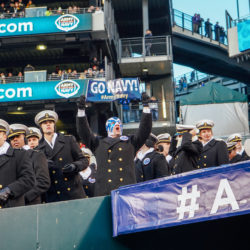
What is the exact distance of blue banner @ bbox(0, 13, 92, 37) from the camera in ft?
74.0

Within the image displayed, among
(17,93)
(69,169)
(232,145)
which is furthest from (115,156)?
(17,93)

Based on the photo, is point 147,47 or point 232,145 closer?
point 232,145

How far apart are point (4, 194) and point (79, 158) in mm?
1695

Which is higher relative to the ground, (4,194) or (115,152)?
(115,152)

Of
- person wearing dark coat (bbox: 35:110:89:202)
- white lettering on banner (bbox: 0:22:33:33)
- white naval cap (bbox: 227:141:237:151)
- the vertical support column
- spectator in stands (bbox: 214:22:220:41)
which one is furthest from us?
spectator in stands (bbox: 214:22:220:41)

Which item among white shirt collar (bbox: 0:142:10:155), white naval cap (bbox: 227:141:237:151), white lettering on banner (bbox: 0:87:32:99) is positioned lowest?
white naval cap (bbox: 227:141:237:151)

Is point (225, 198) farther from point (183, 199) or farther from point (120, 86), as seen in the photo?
point (120, 86)

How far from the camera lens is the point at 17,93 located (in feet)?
72.1

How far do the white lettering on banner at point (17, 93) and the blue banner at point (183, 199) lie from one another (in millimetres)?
18391

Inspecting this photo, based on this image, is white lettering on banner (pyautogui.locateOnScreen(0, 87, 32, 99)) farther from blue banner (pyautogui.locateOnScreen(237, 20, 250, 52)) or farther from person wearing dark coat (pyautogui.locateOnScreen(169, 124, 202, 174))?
person wearing dark coat (pyautogui.locateOnScreen(169, 124, 202, 174))

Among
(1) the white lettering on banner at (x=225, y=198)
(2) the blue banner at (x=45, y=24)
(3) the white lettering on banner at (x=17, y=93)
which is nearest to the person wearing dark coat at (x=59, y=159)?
(1) the white lettering on banner at (x=225, y=198)

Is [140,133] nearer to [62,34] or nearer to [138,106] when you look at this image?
[138,106]

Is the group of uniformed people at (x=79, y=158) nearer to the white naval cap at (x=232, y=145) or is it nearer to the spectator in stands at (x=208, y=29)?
the white naval cap at (x=232, y=145)

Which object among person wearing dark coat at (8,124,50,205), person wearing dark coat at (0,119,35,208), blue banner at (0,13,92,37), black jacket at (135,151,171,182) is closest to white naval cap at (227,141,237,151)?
black jacket at (135,151,171,182)
